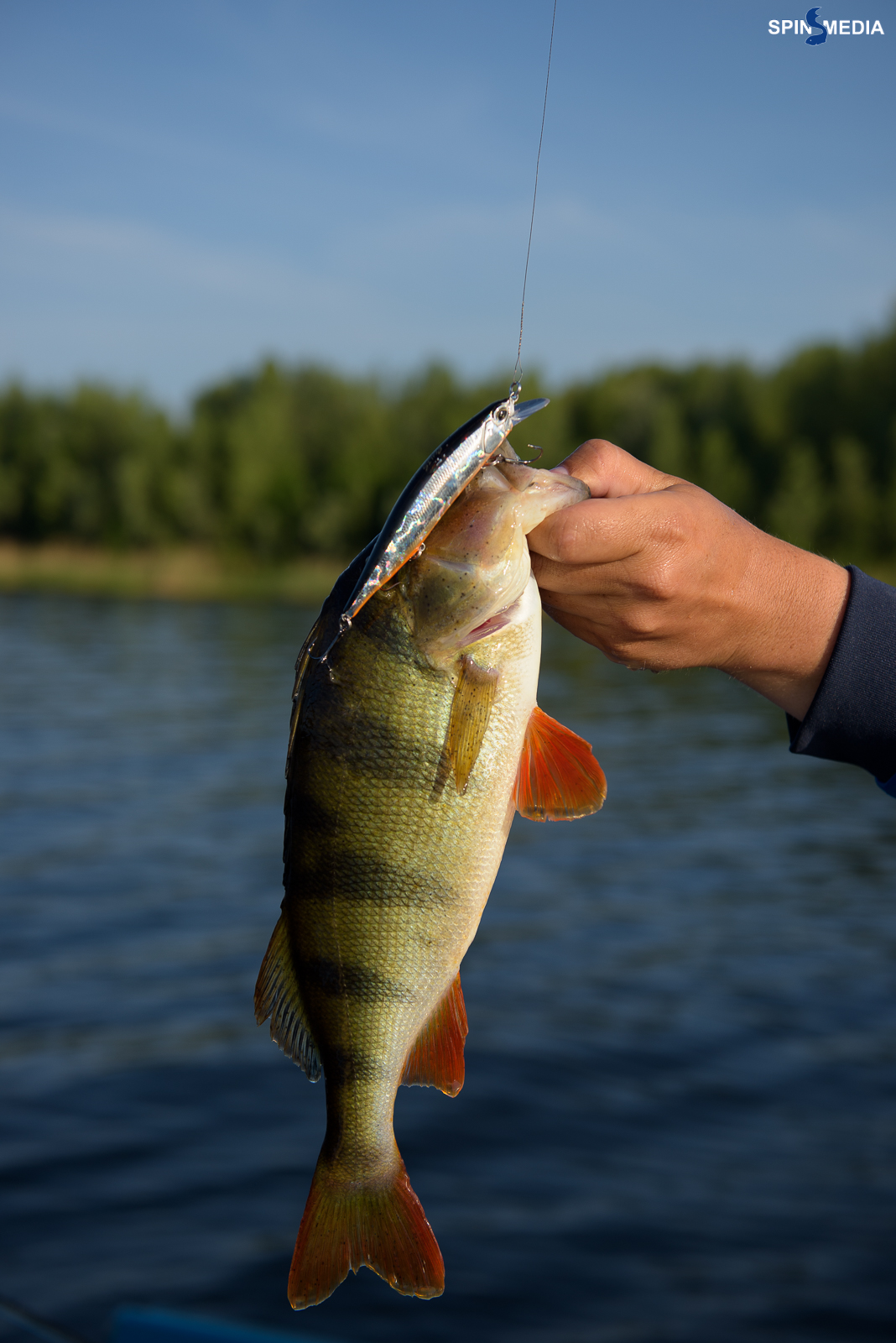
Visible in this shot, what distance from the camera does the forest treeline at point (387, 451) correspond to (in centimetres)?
5712

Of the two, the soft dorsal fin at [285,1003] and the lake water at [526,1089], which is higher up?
the soft dorsal fin at [285,1003]

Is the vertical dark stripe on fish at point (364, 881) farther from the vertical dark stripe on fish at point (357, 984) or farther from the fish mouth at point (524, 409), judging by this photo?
the fish mouth at point (524, 409)

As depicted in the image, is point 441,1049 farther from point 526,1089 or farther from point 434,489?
point 526,1089

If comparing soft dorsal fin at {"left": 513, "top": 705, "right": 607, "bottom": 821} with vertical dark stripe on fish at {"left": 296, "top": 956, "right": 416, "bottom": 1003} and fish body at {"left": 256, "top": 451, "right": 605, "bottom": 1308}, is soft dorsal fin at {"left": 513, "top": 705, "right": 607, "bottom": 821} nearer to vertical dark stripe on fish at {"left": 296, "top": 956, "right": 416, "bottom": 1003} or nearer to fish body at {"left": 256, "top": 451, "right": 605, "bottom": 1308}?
fish body at {"left": 256, "top": 451, "right": 605, "bottom": 1308}

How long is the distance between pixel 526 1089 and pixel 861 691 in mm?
5901

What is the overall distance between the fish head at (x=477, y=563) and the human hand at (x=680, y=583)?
0.15 m

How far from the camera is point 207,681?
2902 centimetres

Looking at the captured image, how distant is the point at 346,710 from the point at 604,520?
697 millimetres

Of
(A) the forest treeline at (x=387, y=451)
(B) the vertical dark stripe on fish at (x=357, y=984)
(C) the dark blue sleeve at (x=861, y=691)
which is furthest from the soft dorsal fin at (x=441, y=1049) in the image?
(A) the forest treeline at (x=387, y=451)

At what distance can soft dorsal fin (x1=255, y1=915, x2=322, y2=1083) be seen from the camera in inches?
96.7

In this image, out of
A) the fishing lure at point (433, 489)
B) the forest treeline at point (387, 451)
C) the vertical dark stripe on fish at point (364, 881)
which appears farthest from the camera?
the forest treeline at point (387, 451)

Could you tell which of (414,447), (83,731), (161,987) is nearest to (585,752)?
(161,987)

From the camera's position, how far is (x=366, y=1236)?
2416 millimetres

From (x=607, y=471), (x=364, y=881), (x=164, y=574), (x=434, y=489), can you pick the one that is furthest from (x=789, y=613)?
(x=164, y=574)
